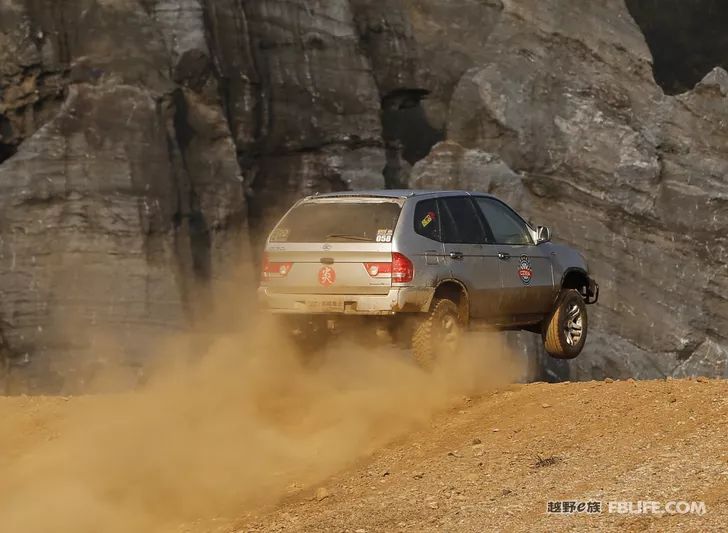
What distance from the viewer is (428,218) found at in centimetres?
1305

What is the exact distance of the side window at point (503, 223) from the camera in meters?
14.0

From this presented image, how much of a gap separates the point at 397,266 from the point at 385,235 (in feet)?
1.01

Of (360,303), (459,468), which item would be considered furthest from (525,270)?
(459,468)

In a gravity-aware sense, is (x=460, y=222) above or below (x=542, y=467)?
above

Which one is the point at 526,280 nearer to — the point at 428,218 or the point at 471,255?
the point at 471,255

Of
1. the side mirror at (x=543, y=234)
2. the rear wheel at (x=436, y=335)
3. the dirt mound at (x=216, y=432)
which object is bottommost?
the dirt mound at (x=216, y=432)

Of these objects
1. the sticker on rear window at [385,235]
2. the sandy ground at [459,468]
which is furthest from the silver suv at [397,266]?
the sandy ground at [459,468]

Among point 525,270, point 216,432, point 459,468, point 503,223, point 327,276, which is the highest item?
point 503,223

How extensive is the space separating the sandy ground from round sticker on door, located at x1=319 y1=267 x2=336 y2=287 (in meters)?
1.11

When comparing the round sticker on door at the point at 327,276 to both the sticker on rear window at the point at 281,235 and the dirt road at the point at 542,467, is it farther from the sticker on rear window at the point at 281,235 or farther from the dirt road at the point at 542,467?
the dirt road at the point at 542,467

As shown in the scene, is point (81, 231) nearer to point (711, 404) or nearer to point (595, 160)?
point (595, 160)

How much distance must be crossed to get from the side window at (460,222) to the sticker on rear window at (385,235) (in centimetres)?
77

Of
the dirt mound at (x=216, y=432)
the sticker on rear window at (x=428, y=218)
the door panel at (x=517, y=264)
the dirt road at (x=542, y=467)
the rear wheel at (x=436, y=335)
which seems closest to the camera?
the dirt road at (x=542, y=467)

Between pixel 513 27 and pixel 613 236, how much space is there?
222 inches
